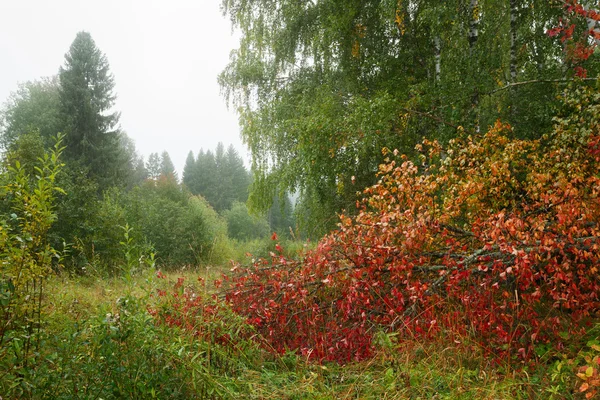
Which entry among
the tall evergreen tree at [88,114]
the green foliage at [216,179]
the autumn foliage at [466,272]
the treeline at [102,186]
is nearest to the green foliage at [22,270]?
the treeline at [102,186]

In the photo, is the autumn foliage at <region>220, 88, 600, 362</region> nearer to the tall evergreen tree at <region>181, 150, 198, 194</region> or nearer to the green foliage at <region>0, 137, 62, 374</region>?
the green foliage at <region>0, 137, 62, 374</region>

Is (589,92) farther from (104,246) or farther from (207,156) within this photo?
(207,156)

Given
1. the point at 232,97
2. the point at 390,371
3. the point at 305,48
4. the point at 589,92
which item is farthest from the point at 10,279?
the point at 232,97

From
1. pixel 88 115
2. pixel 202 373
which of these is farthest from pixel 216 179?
pixel 202 373

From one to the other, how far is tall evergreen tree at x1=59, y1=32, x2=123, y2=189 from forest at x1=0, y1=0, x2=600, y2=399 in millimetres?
9131

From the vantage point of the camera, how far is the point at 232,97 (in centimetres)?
1285

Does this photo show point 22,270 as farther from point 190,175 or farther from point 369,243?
point 190,175

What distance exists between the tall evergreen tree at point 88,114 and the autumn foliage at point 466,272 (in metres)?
18.6

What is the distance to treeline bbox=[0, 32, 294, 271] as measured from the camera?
34.2 feet

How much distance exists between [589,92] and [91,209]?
10.6m

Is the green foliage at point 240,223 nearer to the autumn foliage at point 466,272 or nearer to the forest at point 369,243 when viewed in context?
the forest at point 369,243

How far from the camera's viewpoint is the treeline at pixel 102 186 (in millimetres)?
10430

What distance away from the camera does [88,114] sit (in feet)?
70.5

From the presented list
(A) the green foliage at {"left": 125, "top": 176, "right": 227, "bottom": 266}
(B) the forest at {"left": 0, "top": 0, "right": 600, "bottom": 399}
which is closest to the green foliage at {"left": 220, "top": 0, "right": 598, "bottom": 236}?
(B) the forest at {"left": 0, "top": 0, "right": 600, "bottom": 399}
